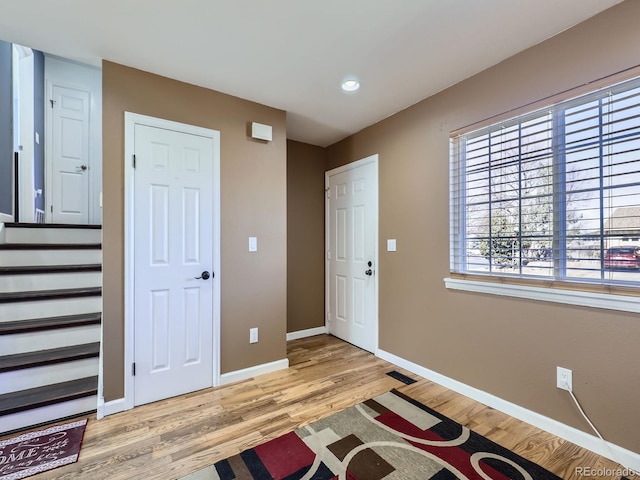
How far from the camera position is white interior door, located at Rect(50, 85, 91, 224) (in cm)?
369

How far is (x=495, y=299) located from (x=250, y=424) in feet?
6.38

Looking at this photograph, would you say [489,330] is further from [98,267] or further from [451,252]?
[98,267]

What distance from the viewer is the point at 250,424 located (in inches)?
76.9

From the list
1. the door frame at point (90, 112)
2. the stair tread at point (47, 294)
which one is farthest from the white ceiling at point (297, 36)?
the door frame at point (90, 112)

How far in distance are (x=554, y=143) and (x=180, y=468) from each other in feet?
9.65

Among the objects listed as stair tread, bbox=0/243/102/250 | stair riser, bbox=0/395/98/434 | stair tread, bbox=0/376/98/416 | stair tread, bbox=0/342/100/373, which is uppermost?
stair tread, bbox=0/243/102/250

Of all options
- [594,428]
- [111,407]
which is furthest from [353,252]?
[111,407]

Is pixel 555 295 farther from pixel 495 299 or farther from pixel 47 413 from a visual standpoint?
pixel 47 413

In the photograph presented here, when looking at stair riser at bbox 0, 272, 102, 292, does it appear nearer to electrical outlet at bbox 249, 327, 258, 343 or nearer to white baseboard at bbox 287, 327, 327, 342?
electrical outlet at bbox 249, 327, 258, 343

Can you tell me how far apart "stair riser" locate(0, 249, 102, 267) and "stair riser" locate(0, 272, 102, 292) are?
250 millimetres

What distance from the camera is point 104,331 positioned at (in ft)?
6.80

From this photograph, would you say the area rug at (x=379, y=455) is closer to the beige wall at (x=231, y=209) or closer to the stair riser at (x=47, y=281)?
the beige wall at (x=231, y=209)

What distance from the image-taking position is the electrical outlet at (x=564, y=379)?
176 cm

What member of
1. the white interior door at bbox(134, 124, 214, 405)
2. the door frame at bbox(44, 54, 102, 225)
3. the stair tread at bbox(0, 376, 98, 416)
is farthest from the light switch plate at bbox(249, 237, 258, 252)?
the door frame at bbox(44, 54, 102, 225)
